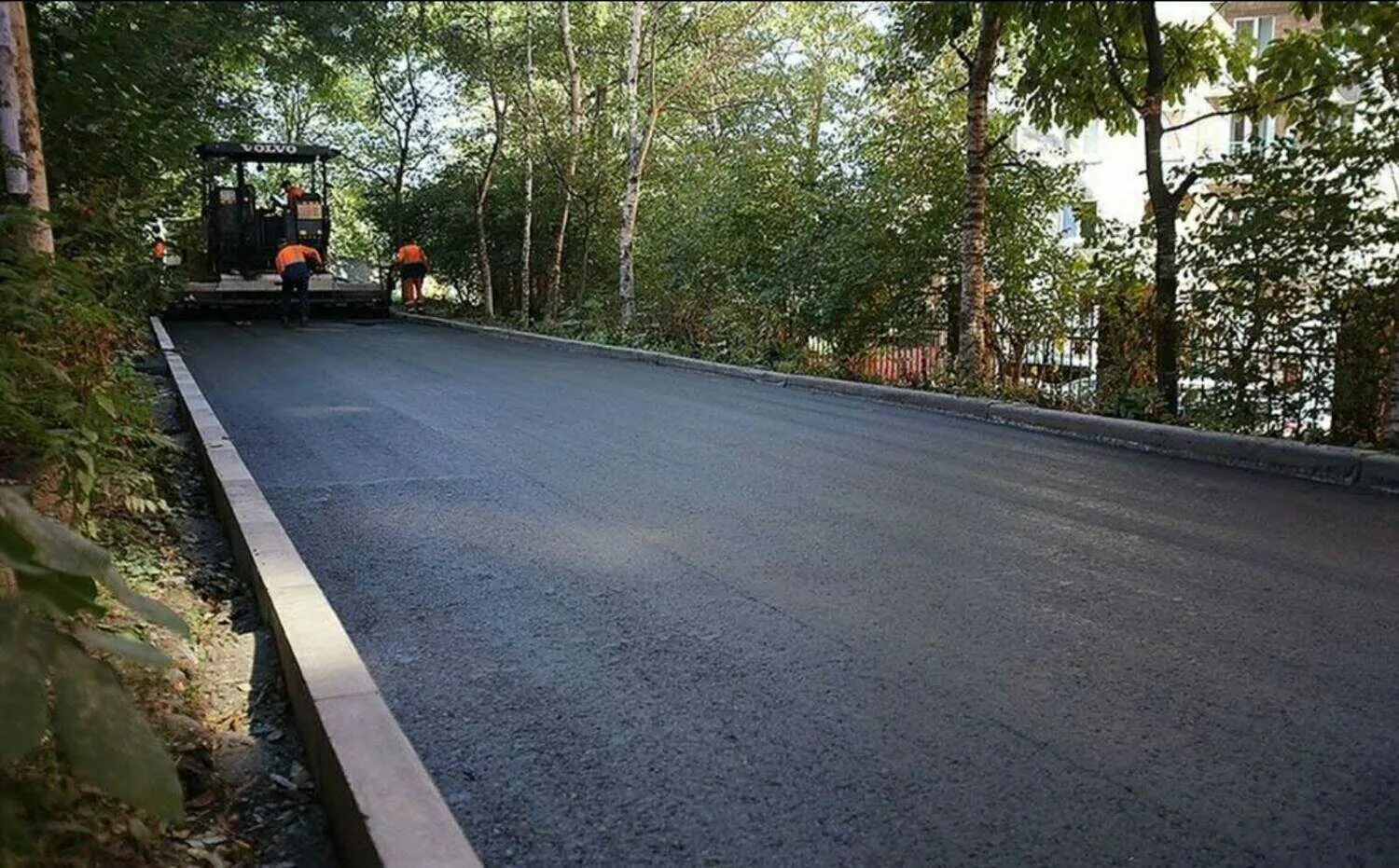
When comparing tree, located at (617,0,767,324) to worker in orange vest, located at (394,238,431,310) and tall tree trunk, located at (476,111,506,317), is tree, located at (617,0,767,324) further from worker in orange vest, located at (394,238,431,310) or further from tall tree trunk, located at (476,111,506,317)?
worker in orange vest, located at (394,238,431,310)

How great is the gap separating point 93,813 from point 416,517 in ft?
13.0

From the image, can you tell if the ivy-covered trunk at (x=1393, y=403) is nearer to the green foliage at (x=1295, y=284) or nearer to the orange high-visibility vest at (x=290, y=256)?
the green foliage at (x=1295, y=284)

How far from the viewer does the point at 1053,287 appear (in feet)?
43.5

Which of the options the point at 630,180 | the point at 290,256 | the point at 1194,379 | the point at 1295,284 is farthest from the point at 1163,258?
the point at 290,256

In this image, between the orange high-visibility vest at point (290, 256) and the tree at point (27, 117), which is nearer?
the tree at point (27, 117)

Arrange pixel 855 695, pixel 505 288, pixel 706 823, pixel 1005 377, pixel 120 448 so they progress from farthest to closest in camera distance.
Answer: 1. pixel 505 288
2. pixel 1005 377
3. pixel 120 448
4. pixel 855 695
5. pixel 706 823

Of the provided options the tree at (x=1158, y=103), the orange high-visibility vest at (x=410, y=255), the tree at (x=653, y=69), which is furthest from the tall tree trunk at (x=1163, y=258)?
the orange high-visibility vest at (x=410, y=255)

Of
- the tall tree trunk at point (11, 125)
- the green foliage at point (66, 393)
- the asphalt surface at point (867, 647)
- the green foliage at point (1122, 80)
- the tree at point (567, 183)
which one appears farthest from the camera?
the tree at point (567, 183)

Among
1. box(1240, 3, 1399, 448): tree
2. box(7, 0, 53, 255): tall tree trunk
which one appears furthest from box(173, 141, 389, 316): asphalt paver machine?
box(1240, 3, 1399, 448): tree

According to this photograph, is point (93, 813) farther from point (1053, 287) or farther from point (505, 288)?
point (505, 288)

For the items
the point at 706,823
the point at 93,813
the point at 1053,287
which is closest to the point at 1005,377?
the point at 1053,287

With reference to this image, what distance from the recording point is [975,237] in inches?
498

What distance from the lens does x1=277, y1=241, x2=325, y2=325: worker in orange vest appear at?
2298 cm

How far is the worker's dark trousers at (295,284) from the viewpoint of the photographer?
75.6 ft
